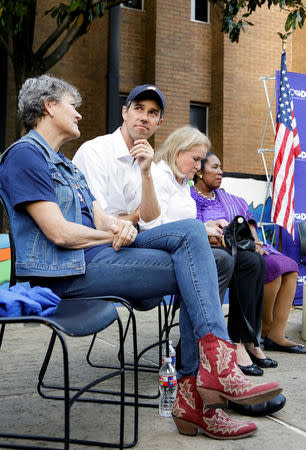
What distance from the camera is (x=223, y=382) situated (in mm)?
2033

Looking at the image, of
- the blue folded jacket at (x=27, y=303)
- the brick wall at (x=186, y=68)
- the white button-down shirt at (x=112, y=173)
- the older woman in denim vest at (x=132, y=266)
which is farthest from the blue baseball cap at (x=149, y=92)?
the brick wall at (x=186, y=68)

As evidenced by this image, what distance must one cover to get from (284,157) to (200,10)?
6132mm

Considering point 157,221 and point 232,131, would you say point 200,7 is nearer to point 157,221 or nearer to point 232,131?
point 232,131

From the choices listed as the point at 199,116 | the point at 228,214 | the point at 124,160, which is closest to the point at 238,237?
the point at 228,214

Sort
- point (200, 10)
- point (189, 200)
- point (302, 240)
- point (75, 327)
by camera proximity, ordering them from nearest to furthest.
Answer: point (75, 327), point (189, 200), point (302, 240), point (200, 10)

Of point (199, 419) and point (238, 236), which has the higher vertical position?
point (238, 236)

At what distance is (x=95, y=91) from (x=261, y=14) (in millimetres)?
4281

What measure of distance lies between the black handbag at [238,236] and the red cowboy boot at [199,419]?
4.53ft

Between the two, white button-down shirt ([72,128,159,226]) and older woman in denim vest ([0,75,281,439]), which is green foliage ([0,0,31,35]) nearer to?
white button-down shirt ([72,128,159,226])

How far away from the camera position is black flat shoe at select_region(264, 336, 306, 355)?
3.96 meters

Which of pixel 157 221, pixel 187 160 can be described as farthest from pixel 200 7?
pixel 157 221

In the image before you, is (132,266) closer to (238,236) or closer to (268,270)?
(238,236)

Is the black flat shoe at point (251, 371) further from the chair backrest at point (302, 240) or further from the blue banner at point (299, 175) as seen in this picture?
the blue banner at point (299, 175)

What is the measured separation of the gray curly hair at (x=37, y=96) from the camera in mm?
2438
